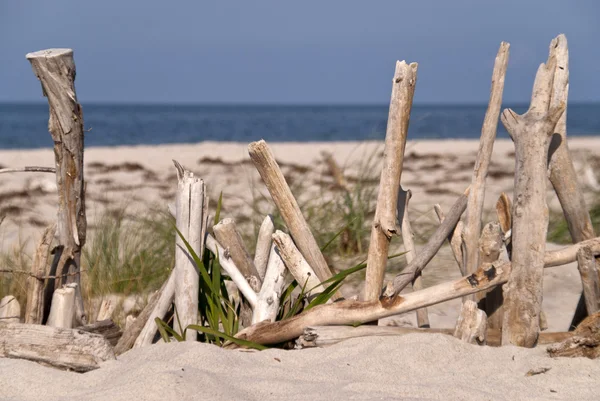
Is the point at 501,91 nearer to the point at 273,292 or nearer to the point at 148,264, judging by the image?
the point at 273,292

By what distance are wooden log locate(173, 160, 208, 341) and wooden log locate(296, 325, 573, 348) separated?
502mm

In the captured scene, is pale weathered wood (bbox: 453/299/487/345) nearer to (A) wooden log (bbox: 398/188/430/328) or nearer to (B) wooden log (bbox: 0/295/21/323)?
(A) wooden log (bbox: 398/188/430/328)

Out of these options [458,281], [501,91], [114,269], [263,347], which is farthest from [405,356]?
[114,269]

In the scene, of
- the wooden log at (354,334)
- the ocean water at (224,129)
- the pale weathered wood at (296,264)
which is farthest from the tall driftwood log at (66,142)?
the ocean water at (224,129)

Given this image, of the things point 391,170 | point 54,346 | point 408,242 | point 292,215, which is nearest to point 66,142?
point 54,346

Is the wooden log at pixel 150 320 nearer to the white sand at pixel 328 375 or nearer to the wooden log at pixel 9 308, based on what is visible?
the white sand at pixel 328 375

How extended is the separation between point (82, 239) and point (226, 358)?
2.79 feet

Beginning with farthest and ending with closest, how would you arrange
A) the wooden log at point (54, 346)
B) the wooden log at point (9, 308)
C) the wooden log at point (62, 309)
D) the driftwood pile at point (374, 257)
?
the wooden log at point (9, 308)
the wooden log at point (62, 309)
the driftwood pile at point (374, 257)
the wooden log at point (54, 346)

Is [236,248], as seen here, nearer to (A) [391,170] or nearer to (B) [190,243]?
(B) [190,243]

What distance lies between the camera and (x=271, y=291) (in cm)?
327

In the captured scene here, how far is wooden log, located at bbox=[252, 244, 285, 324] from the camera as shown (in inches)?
128

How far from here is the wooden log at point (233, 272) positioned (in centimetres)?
329

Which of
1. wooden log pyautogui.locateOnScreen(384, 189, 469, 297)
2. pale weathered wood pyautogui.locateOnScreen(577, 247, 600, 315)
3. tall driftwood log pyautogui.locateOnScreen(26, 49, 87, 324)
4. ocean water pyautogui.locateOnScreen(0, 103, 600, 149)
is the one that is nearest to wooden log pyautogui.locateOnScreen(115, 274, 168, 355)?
tall driftwood log pyautogui.locateOnScreen(26, 49, 87, 324)

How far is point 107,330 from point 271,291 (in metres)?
0.77
